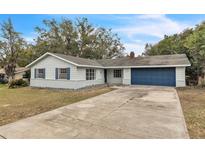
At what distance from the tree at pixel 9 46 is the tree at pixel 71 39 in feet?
10.1

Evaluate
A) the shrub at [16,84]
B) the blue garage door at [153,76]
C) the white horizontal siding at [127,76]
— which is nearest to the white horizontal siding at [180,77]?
the blue garage door at [153,76]

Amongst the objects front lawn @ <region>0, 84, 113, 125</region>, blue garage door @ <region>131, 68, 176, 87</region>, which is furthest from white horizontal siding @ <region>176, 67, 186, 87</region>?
front lawn @ <region>0, 84, 113, 125</region>

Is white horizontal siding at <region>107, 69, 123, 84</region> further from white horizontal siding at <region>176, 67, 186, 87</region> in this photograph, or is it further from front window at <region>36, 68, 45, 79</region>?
front window at <region>36, 68, 45, 79</region>

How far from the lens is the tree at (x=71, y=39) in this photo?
31.2 m

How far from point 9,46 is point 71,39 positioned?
10733 mm

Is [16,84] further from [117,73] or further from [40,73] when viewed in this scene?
[117,73]

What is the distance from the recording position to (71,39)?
3209 centimetres

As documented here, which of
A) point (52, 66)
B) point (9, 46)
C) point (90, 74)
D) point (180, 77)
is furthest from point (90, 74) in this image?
point (9, 46)

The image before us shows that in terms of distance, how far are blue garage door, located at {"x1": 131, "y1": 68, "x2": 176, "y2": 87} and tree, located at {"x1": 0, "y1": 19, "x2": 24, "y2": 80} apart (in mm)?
21552

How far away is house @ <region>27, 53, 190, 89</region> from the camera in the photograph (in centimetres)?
1561
